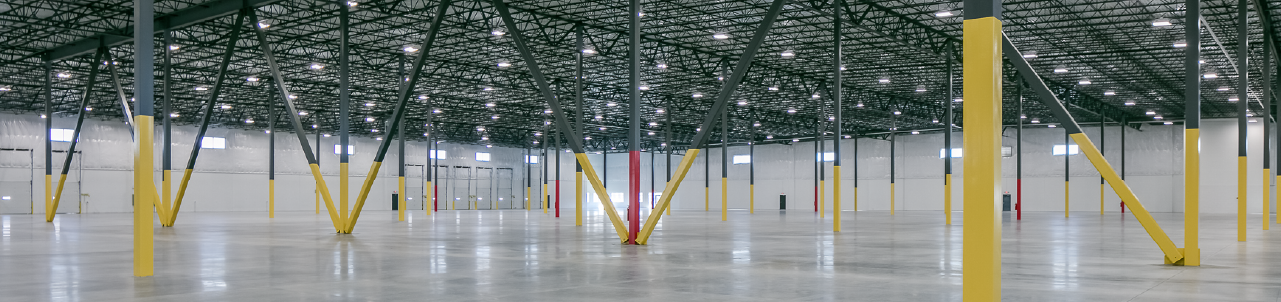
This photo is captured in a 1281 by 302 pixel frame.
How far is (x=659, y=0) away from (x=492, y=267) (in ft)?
68.3

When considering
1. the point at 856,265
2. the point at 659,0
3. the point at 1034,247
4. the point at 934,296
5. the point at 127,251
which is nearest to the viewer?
the point at 934,296

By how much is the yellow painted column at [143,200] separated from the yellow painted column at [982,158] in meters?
9.52

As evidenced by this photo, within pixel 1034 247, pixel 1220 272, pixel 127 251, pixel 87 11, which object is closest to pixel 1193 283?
pixel 1220 272

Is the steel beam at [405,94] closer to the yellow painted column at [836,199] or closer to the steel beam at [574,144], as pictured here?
the steel beam at [574,144]

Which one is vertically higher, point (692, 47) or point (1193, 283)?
point (692, 47)

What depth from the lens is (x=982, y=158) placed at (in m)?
7.43

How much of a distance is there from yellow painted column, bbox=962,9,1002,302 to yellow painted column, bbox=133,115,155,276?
9.52 metres

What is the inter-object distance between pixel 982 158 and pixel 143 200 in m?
9.95

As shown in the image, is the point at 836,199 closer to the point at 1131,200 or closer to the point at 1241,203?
the point at 1241,203

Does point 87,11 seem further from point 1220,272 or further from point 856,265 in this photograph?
point 1220,272

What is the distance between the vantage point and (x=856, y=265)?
44.4 ft

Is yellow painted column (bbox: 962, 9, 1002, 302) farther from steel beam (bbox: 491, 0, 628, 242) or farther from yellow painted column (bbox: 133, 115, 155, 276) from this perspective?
steel beam (bbox: 491, 0, 628, 242)

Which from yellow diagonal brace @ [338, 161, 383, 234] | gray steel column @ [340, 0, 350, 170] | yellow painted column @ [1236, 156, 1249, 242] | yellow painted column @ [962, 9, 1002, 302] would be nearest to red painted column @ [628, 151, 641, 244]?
yellow diagonal brace @ [338, 161, 383, 234]

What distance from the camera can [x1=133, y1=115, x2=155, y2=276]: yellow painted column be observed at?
11.5m
